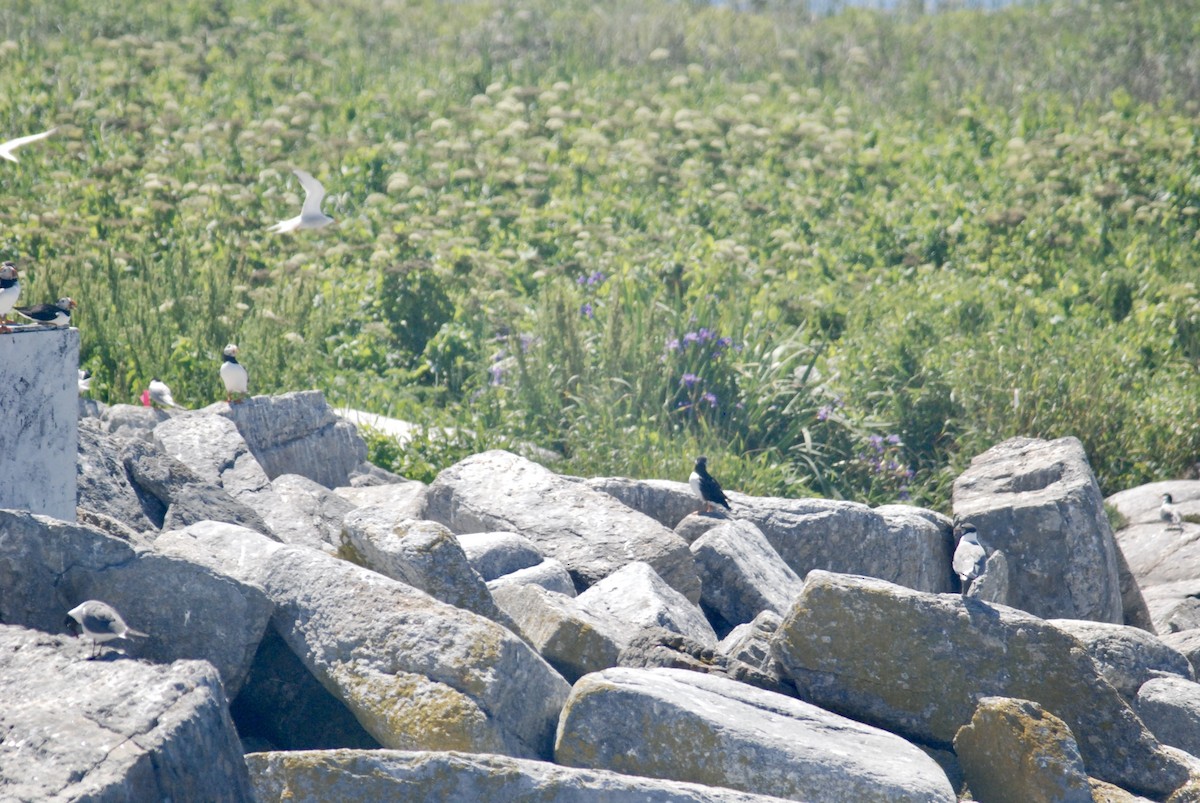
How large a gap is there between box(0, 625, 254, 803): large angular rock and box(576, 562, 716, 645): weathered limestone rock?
2090 mm

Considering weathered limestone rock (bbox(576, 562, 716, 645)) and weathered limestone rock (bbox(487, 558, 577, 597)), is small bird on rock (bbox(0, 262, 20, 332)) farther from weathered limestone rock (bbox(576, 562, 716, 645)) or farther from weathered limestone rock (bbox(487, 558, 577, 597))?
weathered limestone rock (bbox(576, 562, 716, 645))

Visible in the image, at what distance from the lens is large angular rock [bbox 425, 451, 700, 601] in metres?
6.36

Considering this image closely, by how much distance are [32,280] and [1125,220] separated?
11.5 meters

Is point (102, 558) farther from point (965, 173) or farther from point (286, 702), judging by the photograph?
point (965, 173)

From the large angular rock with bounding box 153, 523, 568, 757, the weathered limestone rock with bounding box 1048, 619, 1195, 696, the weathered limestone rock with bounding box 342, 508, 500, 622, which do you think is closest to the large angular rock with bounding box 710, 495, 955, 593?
the weathered limestone rock with bounding box 1048, 619, 1195, 696

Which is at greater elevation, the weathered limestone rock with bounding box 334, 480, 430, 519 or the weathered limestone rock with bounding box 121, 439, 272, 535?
the weathered limestone rock with bounding box 121, 439, 272, 535

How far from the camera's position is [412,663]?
4281 mm

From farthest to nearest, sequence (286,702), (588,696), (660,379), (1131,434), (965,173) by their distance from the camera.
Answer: (965,173) < (1131,434) < (660,379) < (286,702) < (588,696)

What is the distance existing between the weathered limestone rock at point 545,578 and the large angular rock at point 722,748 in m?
1.46

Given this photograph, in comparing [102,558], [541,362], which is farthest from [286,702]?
[541,362]

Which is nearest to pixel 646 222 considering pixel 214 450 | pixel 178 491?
pixel 214 450

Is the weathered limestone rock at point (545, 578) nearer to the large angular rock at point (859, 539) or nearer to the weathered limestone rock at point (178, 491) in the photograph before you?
the weathered limestone rock at point (178, 491)

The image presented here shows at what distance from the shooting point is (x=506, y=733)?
4.21m

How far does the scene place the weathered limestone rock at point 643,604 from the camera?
5.45 metres
